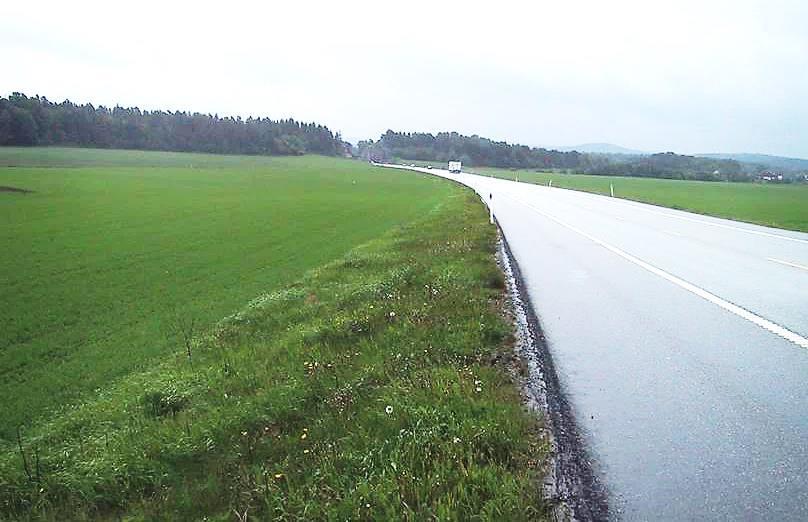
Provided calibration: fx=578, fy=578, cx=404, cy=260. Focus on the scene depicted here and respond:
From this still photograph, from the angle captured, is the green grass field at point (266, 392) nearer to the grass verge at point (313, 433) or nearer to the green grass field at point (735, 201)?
the grass verge at point (313, 433)

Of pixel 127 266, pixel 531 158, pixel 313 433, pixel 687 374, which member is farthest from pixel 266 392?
pixel 531 158

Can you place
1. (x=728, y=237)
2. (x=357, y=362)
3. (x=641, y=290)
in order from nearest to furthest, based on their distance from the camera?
1. (x=357, y=362)
2. (x=641, y=290)
3. (x=728, y=237)

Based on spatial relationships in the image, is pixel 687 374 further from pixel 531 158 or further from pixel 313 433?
pixel 531 158

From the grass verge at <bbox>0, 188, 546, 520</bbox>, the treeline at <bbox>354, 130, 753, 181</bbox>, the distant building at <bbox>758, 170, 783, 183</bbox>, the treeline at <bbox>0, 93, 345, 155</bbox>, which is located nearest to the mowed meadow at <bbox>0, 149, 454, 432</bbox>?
the grass verge at <bbox>0, 188, 546, 520</bbox>

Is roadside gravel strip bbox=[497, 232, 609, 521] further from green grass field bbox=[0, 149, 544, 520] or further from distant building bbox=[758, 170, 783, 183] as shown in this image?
distant building bbox=[758, 170, 783, 183]

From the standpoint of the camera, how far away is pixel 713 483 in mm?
3518

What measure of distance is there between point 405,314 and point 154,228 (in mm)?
21621

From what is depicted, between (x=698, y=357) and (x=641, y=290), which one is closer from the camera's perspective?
(x=698, y=357)

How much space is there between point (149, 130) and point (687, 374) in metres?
130

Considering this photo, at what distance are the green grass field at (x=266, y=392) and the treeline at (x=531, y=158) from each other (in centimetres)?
9825

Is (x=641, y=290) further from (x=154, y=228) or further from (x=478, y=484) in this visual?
(x=154, y=228)

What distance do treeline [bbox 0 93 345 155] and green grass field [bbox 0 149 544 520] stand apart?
8933cm

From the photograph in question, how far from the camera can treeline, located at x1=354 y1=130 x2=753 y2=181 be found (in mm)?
103312

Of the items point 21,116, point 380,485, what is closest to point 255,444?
point 380,485
